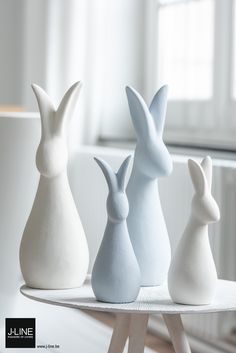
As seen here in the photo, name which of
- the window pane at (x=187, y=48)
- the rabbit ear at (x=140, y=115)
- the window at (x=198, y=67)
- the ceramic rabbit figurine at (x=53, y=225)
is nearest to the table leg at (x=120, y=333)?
the ceramic rabbit figurine at (x=53, y=225)

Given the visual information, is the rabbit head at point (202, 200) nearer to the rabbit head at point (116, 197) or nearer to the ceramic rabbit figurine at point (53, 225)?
the rabbit head at point (116, 197)

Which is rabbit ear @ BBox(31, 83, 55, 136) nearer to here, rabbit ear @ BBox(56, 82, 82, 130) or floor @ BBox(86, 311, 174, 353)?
rabbit ear @ BBox(56, 82, 82, 130)

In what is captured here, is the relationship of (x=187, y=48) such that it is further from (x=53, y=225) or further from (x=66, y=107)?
(x=53, y=225)

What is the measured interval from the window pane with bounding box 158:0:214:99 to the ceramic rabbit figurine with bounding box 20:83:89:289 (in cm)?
142

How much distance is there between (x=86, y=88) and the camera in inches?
115

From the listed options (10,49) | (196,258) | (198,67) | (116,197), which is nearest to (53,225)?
(116,197)

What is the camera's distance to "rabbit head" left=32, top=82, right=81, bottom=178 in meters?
1.37

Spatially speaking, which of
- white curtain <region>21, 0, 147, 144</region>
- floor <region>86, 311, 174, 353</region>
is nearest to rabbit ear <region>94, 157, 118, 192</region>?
floor <region>86, 311, 174, 353</region>

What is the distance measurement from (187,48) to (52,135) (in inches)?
61.7

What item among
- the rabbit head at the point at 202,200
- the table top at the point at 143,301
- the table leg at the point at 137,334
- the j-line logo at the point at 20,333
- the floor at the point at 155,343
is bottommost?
the floor at the point at 155,343

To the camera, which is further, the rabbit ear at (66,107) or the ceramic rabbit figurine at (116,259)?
the rabbit ear at (66,107)

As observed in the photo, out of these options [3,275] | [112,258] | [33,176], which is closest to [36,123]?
[33,176]

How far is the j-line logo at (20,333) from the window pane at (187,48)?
1.49m

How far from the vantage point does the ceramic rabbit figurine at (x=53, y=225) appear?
1.35m
